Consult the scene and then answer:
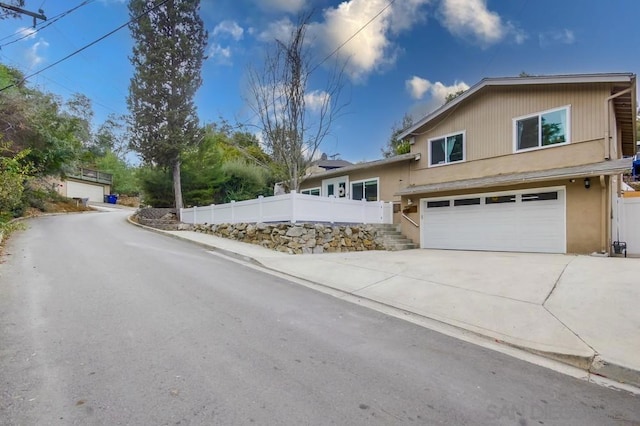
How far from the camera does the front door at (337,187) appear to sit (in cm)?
1891

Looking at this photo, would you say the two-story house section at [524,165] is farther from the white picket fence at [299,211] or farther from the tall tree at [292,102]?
the tall tree at [292,102]

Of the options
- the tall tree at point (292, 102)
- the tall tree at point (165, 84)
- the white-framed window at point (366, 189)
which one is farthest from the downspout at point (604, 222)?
the tall tree at point (165, 84)

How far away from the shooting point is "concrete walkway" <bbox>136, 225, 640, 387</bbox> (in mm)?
4180

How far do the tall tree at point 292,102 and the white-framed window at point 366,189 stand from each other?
133 inches

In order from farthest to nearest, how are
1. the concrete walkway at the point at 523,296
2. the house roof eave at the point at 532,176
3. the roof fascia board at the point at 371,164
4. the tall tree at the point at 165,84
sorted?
A: the tall tree at the point at 165,84 → the roof fascia board at the point at 371,164 → the house roof eave at the point at 532,176 → the concrete walkway at the point at 523,296

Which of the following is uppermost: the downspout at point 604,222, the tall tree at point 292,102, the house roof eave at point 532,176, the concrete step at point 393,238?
the tall tree at point 292,102

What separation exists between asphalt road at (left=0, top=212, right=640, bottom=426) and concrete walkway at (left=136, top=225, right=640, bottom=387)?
650 millimetres

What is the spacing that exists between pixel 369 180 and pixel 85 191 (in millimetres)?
31695

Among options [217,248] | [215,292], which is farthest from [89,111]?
[215,292]

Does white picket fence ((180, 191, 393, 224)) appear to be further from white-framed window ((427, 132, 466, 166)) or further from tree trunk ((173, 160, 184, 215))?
tree trunk ((173, 160, 184, 215))

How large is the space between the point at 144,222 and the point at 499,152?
57.5ft

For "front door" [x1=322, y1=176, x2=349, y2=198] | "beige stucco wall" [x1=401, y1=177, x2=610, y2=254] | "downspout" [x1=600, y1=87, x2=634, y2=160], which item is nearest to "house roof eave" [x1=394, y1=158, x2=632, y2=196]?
"downspout" [x1=600, y1=87, x2=634, y2=160]

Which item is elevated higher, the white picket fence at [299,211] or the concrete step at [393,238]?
the white picket fence at [299,211]

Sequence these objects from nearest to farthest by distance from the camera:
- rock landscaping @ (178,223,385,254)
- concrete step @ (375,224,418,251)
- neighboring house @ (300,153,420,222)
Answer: rock landscaping @ (178,223,385,254), concrete step @ (375,224,418,251), neighboring house @ (300,153,420,222)
